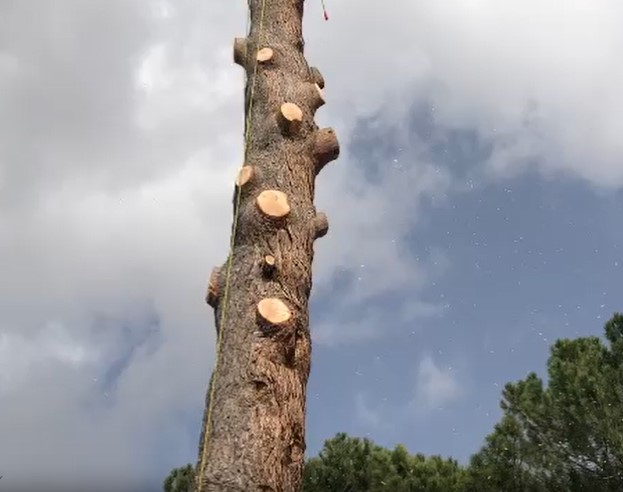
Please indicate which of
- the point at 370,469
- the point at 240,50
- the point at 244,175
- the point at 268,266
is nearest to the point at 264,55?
the point at 240,50

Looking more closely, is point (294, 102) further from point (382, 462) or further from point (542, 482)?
point (382, 462)

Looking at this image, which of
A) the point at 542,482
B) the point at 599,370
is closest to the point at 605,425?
the point at 599,370

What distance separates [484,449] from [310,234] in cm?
687

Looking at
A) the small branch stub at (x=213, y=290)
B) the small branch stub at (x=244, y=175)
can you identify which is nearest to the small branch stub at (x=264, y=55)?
the small branch stub at (x=244, y=175)

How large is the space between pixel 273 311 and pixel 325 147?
38.1 inches

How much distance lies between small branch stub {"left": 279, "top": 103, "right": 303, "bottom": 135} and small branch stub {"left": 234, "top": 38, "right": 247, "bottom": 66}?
59cm

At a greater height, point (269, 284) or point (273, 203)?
point (273, 203)

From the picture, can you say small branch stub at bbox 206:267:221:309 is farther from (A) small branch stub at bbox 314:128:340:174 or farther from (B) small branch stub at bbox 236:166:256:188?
(A) small branch stub at bbox 314:128:340:174

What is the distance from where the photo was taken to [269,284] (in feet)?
8.34

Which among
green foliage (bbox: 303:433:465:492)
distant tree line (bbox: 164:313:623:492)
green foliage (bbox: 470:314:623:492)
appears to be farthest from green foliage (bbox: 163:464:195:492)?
green foliage (bbox: 470:314:623:492)

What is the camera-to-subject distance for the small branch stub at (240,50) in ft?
11.7

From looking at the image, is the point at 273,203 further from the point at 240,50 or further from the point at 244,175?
the point at 240,50

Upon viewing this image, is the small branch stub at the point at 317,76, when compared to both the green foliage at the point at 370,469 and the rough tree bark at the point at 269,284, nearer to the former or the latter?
the rough tree bark at the point at 269,284

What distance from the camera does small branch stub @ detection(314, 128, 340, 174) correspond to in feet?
10.2
